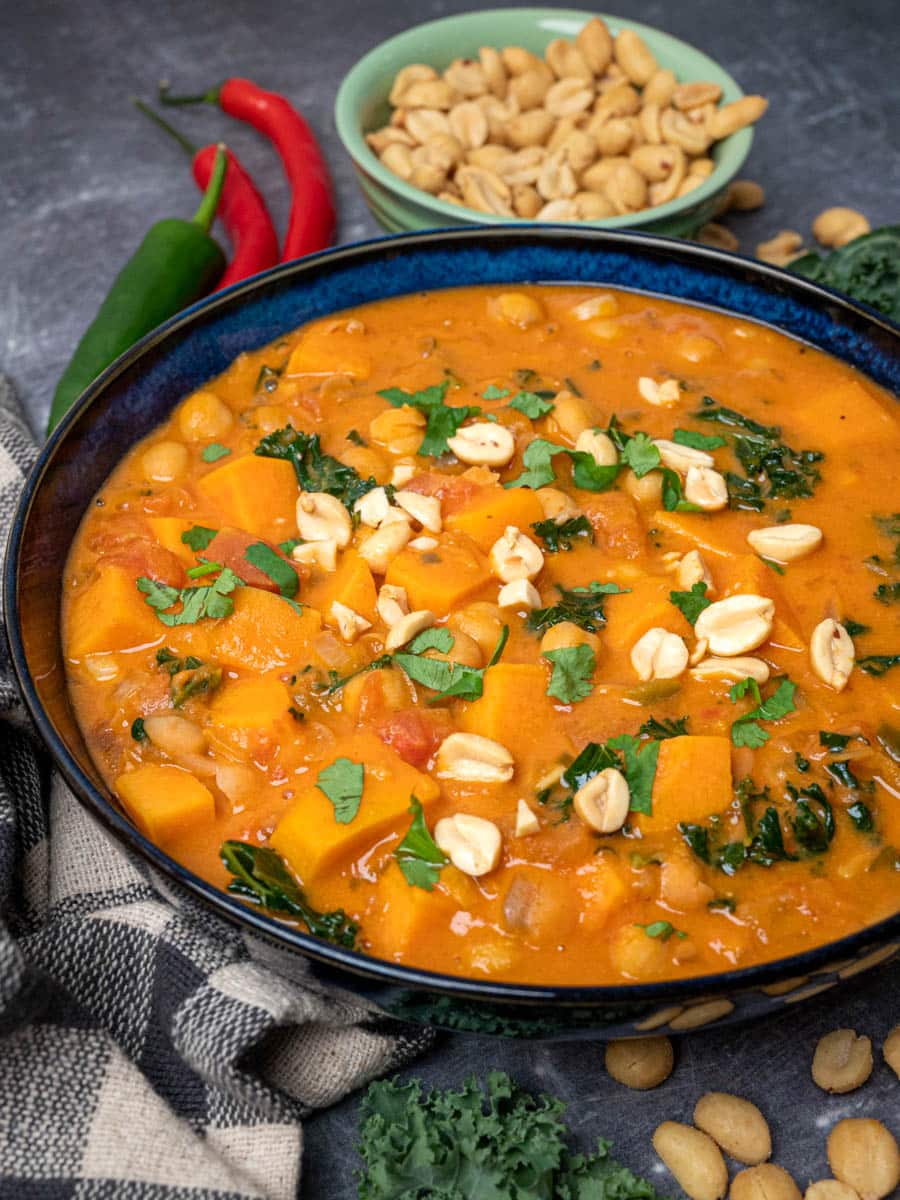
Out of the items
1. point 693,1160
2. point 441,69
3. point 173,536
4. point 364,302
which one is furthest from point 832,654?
point 441,69

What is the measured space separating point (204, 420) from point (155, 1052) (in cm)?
178

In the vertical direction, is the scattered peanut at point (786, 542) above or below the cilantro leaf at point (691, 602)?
above

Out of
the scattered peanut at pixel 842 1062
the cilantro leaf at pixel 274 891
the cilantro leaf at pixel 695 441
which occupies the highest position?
the cilantro leaf at pixel 695 441

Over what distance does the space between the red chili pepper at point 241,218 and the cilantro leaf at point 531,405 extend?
164cm

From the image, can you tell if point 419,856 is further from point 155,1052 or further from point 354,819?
point 155,1052

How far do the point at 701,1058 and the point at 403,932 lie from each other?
852 millimetres

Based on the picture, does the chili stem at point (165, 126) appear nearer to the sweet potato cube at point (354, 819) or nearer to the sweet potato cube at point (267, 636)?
the sweet potato cube at point (267, 636)

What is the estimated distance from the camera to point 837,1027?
3.02 m

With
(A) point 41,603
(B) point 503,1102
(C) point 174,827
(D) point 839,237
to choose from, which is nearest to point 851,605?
(B) point 503,1102

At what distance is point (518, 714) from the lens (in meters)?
2.95

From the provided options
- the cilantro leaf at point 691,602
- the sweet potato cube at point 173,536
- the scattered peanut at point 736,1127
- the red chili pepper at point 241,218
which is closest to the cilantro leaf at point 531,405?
the cilantro leaf at point 691,602

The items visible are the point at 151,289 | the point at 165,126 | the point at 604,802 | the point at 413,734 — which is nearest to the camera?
the point at 604,802

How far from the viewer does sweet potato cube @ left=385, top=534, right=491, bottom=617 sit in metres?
3.17

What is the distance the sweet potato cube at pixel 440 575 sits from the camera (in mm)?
3166
